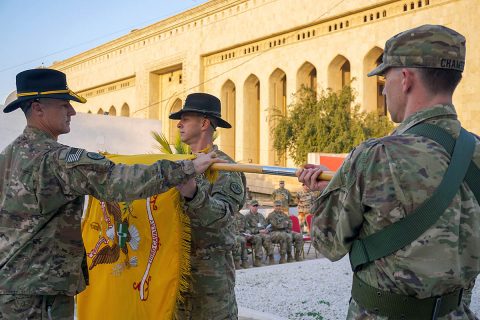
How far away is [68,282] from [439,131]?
191 centimetres

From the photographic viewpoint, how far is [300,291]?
257 inches

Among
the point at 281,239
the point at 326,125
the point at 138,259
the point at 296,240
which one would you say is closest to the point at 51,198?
the point at 138,259

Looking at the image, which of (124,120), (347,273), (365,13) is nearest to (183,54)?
(365,13)

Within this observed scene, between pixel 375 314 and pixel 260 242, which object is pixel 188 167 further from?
pixel 260 242

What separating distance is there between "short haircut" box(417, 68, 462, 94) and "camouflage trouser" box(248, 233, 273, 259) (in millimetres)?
10007

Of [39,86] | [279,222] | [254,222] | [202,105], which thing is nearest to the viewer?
[39,86]

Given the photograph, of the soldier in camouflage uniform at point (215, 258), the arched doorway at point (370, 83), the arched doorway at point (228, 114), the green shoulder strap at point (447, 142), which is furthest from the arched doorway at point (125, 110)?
the green shoulder strap at point (447, 142)

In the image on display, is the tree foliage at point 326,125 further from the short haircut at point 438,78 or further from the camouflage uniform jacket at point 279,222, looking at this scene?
the short haircut at point 438,78

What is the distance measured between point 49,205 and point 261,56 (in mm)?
27008

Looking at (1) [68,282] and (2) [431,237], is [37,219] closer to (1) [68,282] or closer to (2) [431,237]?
(1) [68,282]

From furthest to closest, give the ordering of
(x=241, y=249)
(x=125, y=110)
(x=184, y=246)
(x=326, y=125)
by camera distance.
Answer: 1. (x=125, y=110)
2. (x=326, y=125)
3. (x=241, y=249)
4. (x=184, y=246)

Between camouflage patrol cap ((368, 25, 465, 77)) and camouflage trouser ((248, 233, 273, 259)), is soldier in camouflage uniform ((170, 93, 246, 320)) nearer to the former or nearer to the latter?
camouflage patrol cap ((368, 25, 465, 77))

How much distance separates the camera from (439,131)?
1.80 meters

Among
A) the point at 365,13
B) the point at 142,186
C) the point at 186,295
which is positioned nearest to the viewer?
the point at 142,186
